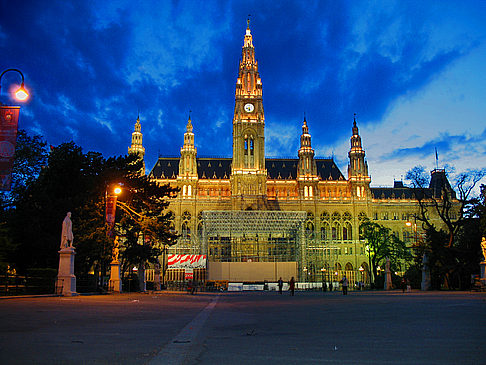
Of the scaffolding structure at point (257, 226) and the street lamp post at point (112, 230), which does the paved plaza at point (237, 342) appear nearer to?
the street lamp post at point (112, 230)

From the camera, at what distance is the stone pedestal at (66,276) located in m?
24.1

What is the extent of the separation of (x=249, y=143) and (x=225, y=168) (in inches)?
538

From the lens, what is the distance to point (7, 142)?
44.9ft

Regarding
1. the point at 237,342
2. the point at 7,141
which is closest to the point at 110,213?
the point at 7,141

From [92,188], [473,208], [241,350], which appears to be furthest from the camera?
[473,208]

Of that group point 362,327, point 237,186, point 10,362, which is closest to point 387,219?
point 237,186

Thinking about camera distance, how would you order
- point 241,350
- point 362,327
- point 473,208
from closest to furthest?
1. point 241,350
2. point 362,327
3. point 473,208

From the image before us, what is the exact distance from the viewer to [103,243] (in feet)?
99.2

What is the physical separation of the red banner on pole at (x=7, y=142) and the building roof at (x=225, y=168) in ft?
284

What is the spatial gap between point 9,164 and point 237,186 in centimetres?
7762

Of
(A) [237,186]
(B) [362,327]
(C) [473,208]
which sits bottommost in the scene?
A: (B) [362,327]

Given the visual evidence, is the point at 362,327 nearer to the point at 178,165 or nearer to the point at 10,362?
the point at 10,362

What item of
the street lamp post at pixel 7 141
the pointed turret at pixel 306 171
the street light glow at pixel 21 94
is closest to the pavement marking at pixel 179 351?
the street lamp post at pixel 7 141

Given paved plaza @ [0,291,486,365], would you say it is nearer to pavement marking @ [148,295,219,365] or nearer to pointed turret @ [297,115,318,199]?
pavement marking @ [148,295,219,365]
